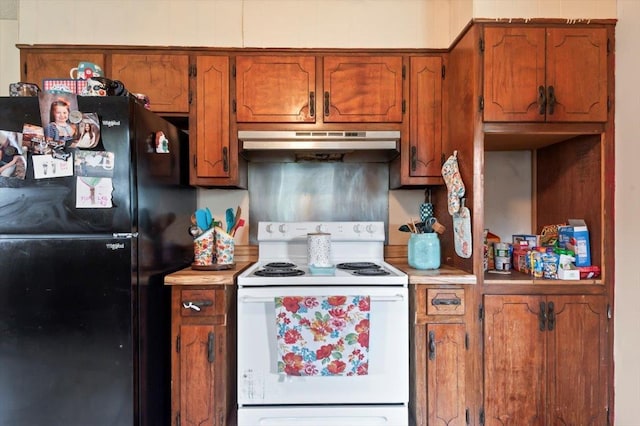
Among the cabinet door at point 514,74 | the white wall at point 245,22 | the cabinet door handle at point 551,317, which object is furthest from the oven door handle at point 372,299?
the white wall at point 245,22

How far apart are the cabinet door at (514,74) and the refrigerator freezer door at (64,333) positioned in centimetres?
187

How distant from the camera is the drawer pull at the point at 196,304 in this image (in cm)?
163

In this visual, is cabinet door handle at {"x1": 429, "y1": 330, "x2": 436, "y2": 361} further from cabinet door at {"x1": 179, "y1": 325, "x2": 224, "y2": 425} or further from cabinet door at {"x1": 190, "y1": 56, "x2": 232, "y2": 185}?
cabinet door at {"x1": 190, "y1": 56, "x2": 232, "y2": 185}

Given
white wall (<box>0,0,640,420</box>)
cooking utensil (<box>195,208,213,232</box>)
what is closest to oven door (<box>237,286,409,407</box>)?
cooking utensil (<box>195,208,213,232</box>)

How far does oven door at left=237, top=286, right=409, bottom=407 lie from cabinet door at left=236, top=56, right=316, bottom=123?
1.02 meters

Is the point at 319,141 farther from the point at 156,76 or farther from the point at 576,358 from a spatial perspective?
the point at 576,358

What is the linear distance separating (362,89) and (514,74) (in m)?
0.78

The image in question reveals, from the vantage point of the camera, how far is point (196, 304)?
5.36 ft

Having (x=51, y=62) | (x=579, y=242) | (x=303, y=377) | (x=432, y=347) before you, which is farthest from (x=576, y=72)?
(x=51, y=62)

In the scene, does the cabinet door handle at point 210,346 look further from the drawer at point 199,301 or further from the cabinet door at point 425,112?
the cabinet door at point 425,112

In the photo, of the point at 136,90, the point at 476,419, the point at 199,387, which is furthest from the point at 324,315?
the point at 136,90

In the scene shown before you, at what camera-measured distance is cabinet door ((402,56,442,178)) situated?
2.01 m

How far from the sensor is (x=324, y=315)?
1.60 m

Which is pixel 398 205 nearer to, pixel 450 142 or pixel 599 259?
pixel 450 142
